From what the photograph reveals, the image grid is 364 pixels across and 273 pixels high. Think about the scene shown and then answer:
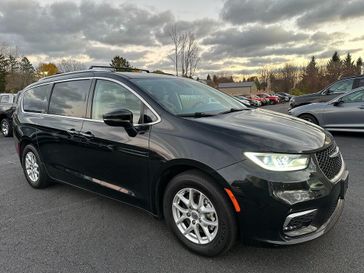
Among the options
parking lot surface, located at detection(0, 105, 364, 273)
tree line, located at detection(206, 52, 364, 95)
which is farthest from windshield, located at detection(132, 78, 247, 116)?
tree line, located at detection(206, 52, 364, 95)

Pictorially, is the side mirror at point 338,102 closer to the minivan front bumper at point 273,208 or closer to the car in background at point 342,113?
the car in background at point 342,113

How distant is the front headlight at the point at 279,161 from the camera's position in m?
2.46

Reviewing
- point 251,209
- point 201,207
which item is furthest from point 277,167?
point 201,207

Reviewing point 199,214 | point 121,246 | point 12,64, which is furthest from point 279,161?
point 12,64

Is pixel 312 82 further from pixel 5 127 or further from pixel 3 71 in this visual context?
pixel 3 71

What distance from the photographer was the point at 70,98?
162 inches

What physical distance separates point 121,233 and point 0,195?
2.55 meters

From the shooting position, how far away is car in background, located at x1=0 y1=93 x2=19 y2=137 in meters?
11.6

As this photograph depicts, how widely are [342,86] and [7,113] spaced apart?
40.4 feet

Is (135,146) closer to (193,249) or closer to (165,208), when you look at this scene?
(165,208)

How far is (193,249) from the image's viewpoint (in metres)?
2.88

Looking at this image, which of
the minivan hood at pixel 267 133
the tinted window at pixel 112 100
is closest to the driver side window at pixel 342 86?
the minivan hood at pixel 267 133

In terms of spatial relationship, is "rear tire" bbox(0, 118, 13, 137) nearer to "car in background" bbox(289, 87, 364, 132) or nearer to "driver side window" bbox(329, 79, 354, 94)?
"car in background" bbox(289, 87, 364, 132)

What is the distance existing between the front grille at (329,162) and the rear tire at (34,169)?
387cm
